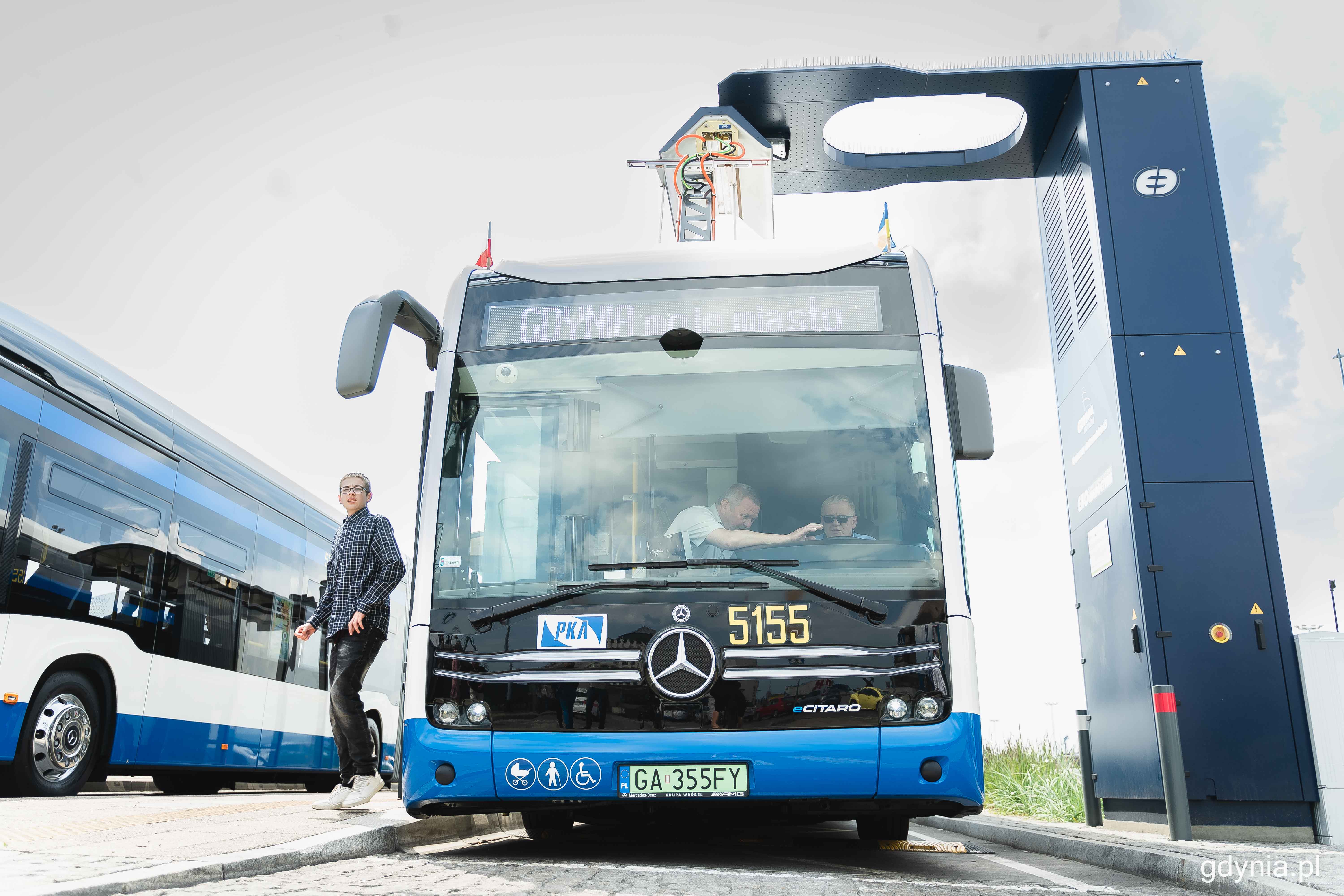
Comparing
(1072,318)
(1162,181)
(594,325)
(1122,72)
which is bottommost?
(594,325)

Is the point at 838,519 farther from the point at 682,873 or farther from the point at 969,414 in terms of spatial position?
the point at 682,873

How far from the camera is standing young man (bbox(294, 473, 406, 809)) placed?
6.27 meters

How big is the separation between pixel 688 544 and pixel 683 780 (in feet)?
3.45

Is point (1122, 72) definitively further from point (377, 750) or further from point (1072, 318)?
point (377, 750)

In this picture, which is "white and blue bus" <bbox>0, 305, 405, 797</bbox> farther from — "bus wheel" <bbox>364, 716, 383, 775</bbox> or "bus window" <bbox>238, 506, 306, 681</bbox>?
"bus wheel" <bbox>364, 716, 383, 775</bbox>

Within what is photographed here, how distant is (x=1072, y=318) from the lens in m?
9.59

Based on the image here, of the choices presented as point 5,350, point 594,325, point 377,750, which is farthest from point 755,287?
point 377,750

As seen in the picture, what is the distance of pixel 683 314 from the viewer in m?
5.78

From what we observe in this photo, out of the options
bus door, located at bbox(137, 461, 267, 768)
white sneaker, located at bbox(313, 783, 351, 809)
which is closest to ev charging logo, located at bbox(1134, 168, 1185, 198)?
white sneaker, located at bbox(313, 783, 351, 809)

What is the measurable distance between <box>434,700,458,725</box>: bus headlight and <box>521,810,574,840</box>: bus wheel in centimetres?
113

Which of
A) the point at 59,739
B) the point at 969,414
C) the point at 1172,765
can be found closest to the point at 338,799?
the point at 59,739

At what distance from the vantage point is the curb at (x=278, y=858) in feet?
10.8

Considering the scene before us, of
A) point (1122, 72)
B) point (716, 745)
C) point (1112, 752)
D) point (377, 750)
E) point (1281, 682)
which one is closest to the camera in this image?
point (716, 745)

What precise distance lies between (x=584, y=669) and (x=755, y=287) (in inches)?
85.1
